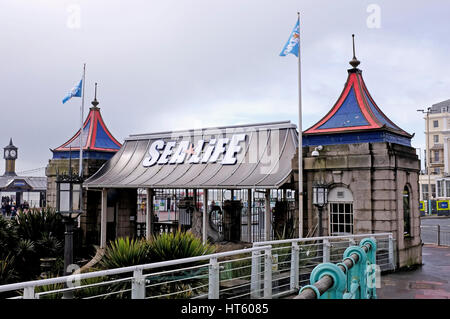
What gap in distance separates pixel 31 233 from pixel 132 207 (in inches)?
212

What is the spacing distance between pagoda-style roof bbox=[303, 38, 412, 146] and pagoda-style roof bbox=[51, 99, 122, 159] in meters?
11.4

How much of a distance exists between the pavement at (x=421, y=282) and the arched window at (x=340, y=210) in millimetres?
2250

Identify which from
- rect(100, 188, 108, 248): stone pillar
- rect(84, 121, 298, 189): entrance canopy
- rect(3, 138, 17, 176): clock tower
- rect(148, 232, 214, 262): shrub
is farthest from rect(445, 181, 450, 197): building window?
rect(3, 138, 17, 176): clock tower

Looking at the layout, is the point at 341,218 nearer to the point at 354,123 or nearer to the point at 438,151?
the point at 354,123

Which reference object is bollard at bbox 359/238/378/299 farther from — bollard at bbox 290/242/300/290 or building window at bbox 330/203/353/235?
building window at bbox 330/203/353/235

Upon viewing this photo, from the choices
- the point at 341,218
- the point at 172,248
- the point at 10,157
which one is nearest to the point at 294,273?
the point at 172,248

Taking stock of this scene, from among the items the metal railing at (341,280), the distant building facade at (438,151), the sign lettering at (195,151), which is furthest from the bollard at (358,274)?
the distant building facade at (438,151)

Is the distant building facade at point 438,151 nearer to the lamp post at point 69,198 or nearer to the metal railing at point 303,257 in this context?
the metal railing at point 303,257

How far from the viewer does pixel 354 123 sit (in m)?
14.8

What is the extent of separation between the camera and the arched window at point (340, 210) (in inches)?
572

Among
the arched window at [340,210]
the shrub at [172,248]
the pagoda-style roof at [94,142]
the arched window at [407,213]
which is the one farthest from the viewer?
the pagoda-style roof at [94,142]
